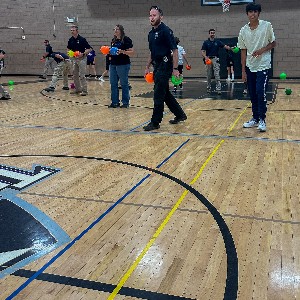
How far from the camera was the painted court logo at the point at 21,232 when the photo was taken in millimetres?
2469

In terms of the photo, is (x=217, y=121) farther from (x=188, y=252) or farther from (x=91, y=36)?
(x=91, y=36)

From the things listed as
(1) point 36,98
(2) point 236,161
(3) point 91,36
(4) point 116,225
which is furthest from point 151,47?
(3) point 91,36

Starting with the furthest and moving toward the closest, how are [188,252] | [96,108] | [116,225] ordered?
[96,108]
[116,225]
[188,252]

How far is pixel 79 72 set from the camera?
1138cm

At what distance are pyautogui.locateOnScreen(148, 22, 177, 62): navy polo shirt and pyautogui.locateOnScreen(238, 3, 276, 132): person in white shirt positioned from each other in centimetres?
110

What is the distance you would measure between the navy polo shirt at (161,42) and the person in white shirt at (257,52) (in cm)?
110

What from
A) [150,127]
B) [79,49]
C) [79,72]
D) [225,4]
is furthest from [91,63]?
[150,127]

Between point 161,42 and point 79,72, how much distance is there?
5.69 m

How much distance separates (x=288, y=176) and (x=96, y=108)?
590 cm

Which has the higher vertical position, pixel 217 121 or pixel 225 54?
pixel 225 54

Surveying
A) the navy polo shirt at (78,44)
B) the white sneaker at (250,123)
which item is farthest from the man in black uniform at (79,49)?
the white sneaker at (250,123)

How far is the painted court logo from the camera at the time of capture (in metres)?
2.47

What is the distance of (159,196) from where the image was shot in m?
3.55

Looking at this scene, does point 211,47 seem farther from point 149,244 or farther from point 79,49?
point 149,244
